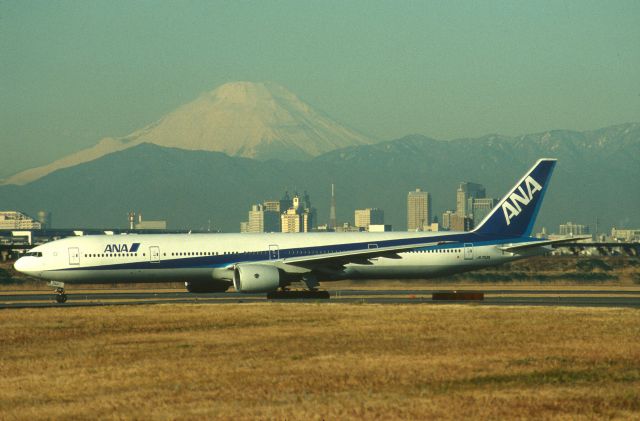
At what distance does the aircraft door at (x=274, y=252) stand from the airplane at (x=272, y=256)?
2.2 inches

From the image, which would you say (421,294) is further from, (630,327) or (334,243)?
(630,327)

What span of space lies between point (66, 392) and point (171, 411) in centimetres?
364

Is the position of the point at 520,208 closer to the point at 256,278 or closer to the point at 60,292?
the point at 256,278

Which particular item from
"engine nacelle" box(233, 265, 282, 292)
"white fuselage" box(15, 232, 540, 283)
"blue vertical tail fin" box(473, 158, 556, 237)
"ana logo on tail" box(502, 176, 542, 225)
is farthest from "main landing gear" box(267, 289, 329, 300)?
"ana logo on tail" box(502, 176, 542, 225)

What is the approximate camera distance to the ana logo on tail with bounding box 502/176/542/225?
62531 millimetres

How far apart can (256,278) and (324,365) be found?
29005 mm

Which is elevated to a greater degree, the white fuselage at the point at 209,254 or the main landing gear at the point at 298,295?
the white fuselage at the point at 209,254

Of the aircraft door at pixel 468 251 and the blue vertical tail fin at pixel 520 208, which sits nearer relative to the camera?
the aircraft door at pixel 468 251

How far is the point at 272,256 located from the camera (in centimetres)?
5788

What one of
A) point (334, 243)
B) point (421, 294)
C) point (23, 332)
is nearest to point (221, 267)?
point (334, 243)

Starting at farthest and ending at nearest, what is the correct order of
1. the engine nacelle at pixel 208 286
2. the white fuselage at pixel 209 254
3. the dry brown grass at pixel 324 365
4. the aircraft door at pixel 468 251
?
the aircraft door at pixel 468 251, the engine nacelle at pixel 208 286, the white fuselage at pixel 209 254, the dry brown grass at pixel 324 365

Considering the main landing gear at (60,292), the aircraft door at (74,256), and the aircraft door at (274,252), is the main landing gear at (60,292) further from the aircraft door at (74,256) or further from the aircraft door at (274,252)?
the aircraft door at (274,252)

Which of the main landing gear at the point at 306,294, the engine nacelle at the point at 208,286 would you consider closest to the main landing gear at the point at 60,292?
the engine nacelle at the point at 208,286

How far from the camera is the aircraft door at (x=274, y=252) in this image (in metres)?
57.9
